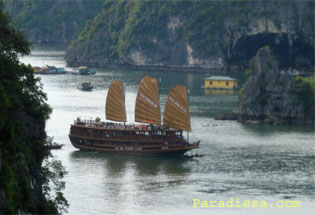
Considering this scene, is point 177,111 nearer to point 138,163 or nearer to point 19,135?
point 138,163

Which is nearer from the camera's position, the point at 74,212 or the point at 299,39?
the point at 74,212

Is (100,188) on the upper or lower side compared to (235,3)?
lower

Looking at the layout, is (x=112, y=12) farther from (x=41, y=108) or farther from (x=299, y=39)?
(x=41, y=108)

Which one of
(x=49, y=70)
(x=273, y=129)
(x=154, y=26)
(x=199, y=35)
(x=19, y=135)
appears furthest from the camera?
(x=154, y=26)

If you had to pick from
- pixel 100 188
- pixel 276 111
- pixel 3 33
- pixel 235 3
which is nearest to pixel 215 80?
pixel 276 111

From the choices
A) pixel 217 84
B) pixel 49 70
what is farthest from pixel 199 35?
pixel 217 84

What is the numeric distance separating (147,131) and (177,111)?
9.16 feet

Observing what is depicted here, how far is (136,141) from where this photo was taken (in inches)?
3061

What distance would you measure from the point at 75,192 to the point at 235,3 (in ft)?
399

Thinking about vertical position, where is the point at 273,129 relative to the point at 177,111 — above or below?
below

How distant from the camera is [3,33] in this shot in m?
42.2

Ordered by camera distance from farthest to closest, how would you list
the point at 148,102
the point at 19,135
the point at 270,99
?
the point at 270,99 < the point at 148,102 < the point at 19,135

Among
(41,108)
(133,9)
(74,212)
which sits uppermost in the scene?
(133,9)

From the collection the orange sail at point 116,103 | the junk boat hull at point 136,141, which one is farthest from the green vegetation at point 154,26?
the junk boat hull at point 136,141
